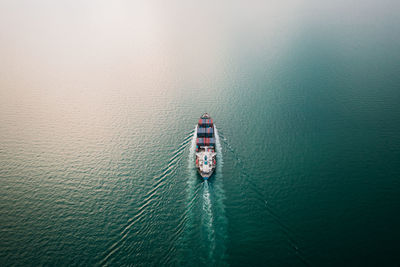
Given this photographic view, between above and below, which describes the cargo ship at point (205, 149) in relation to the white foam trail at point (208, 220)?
above

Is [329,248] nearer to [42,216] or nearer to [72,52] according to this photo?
[42,216]

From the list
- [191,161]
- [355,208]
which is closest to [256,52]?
[191,161]

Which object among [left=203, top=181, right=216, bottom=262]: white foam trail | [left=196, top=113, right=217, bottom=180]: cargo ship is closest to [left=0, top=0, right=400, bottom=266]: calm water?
[left=203, top=181, right=216, bottom=262]: white foam trail

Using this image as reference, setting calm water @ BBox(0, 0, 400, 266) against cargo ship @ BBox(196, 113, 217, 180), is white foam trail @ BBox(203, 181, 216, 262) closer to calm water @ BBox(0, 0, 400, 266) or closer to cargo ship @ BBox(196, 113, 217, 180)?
calm water @ BBox(0, 0, 400, 266)

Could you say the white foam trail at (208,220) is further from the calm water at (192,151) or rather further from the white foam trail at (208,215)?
the calm water at (192,151)

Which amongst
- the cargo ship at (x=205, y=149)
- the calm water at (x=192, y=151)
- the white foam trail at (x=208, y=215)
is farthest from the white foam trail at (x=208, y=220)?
the cargo ship at (x=205, y=149)

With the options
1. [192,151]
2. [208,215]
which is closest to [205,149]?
[192,151]

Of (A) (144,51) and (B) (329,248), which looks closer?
(B) (329,248)
